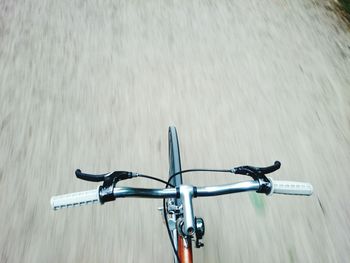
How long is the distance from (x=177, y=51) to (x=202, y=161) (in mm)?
1622

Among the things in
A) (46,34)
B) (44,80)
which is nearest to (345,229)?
(44,80)

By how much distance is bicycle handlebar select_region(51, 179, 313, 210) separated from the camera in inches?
35.8

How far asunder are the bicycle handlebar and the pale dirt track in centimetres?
109

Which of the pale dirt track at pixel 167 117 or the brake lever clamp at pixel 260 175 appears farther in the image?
the pale dirt track at pixel 167 117

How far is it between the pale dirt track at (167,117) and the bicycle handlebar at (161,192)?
3.56ft

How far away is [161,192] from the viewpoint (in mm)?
928

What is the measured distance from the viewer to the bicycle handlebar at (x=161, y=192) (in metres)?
0.91

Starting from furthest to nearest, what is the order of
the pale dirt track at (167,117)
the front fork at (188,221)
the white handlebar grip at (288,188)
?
the pale dirt track at (167,117), the white handlebar grip at (288,188), the front fork at (188,221)

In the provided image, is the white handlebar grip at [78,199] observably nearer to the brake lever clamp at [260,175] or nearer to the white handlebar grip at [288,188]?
the brake lever clamp at [260,175]

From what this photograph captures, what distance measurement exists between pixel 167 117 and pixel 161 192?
5.71 ft

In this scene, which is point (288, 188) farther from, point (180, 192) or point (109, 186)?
point (109, 186)

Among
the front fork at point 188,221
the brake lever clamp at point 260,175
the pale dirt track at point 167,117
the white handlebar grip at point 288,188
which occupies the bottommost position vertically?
the front fork at point 188,221

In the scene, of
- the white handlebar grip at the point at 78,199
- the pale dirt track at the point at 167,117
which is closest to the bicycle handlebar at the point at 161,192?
Result: the white handlebar grip at the point at 78,199

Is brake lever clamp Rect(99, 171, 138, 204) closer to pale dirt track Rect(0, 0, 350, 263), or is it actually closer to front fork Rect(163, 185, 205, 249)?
front fork Rect(163, 185, 205, 249)
